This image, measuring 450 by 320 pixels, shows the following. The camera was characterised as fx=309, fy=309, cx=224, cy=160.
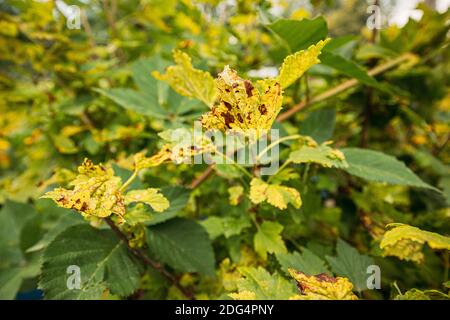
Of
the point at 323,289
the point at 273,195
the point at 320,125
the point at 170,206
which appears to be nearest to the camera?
the point at 323,289

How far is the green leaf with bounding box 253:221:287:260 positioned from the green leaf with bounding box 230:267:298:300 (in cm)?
8

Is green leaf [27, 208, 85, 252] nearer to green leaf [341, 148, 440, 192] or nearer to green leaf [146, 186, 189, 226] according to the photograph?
green leaf [146, 186, 189, 226]

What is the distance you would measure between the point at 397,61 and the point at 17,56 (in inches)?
53.7

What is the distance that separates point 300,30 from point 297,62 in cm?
20

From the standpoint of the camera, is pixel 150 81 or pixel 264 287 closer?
pixel 264 287

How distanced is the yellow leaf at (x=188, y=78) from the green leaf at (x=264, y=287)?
1.04 feet

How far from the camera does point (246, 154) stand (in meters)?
0.62

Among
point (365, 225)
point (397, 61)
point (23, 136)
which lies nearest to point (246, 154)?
point (365, 225)

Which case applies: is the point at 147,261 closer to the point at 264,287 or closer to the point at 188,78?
the point at 264,287

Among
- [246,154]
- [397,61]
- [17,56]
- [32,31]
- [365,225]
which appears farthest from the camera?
[17,56]

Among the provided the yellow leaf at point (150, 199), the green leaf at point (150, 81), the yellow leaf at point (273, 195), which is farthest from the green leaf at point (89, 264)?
the green leaf at point (150, 81)

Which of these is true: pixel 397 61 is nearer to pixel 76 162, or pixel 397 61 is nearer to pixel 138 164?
pixel 138 164

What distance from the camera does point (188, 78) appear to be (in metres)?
0.58

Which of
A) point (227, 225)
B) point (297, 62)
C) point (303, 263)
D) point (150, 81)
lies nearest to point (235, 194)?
point (227, 225)
